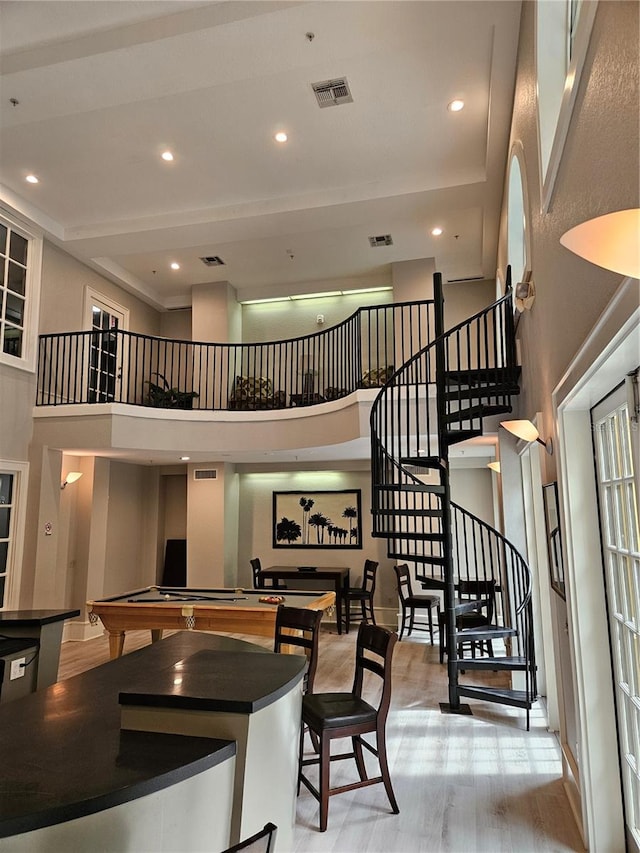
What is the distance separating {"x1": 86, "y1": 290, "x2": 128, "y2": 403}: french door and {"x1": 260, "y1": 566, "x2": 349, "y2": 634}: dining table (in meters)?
3.61

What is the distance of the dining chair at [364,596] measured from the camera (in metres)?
7.96

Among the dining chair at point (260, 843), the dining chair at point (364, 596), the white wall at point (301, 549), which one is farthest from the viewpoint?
the white wall at point (301, 549)

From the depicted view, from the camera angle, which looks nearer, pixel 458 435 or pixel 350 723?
pixel 350 723

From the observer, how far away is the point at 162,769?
1.52 metres

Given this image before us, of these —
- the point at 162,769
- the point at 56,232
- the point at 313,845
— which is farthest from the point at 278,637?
the point at 56,232

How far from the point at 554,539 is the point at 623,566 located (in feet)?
2.94

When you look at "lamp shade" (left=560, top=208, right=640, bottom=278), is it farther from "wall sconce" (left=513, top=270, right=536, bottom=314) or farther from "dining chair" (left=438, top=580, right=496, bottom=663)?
"dining chair" (left=438, top=580, right=496, bottom=663)

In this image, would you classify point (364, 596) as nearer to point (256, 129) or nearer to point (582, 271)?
point (256, 129)

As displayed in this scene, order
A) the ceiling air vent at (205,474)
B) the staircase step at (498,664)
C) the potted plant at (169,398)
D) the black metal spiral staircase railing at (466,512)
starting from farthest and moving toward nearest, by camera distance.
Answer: the ceiling air vent at (205,474) → the potted plant at (169,398) → the black metal spiral staircase railing at (466,512) → the staircase step at (498,664)

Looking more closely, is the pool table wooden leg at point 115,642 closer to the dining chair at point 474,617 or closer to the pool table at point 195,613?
the pool table at point 195,613

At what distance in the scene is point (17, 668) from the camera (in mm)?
3365

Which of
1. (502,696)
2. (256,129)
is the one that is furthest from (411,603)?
(256,129)

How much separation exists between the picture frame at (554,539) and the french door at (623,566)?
41cm

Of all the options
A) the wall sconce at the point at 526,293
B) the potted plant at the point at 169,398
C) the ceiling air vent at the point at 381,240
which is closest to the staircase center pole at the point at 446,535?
the wall sconce at the point at 526,293
